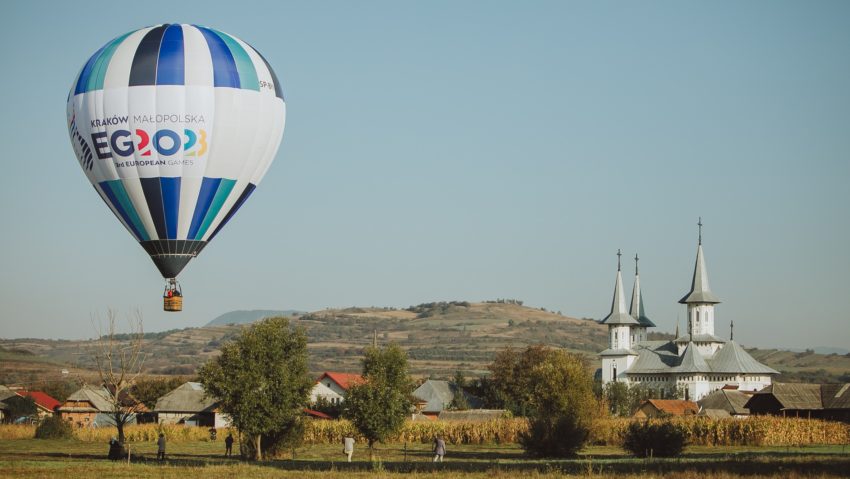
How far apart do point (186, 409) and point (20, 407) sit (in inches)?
563

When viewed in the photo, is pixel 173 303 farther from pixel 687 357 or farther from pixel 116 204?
pixel 687 357

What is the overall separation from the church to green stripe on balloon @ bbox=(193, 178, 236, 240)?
88.2 m

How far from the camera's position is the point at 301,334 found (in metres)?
53.4

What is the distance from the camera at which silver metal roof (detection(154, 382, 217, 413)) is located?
298ft

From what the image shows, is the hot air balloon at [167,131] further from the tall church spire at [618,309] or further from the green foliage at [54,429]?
the tall church spire at [618,309]

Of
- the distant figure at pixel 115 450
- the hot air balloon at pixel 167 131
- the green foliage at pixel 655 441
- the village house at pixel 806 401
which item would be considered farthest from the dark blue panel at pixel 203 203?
the village house at pixel 806 401

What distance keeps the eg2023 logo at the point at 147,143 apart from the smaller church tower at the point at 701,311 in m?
98.8

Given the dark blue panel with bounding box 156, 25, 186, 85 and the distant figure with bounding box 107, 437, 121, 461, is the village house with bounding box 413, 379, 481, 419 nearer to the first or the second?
the distant figure with bounding box 107, 437, 121, 461

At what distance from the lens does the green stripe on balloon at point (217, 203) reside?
4156 centimetres

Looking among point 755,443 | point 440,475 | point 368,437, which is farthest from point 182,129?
point 755,443

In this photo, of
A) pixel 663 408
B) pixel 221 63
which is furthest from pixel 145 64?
pixel 663 408

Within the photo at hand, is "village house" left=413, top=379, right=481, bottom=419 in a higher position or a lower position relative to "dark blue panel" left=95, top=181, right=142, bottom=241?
lower

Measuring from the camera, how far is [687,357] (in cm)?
12788

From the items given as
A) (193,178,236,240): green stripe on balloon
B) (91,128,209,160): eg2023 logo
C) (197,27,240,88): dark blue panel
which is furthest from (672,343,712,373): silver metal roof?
(91,128,209,160): eg2023 logo
